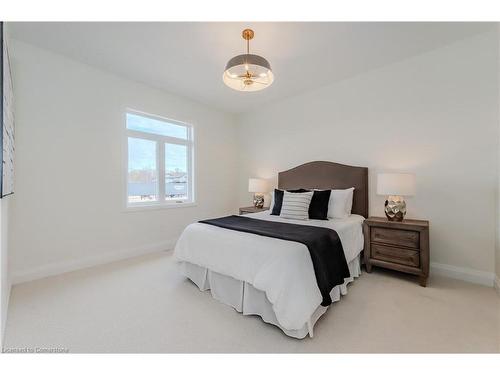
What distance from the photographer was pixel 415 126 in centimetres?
279

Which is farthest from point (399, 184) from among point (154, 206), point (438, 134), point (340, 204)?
point (154, 206)

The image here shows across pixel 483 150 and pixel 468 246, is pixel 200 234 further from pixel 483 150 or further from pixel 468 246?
pixel 483 150

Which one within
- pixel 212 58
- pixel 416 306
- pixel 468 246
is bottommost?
pixel 416 306

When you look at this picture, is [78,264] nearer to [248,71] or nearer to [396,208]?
[248,71]

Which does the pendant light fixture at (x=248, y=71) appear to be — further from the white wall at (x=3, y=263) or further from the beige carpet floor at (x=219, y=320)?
the beige carpet floor at (x=219, y=320)

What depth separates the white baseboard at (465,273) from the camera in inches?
92.7

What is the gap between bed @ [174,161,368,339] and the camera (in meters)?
1.58

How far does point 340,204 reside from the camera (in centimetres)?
296

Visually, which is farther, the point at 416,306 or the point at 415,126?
the point at 415,126

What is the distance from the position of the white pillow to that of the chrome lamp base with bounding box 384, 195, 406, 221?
50 centimetres

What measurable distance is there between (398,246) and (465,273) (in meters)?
0.79
